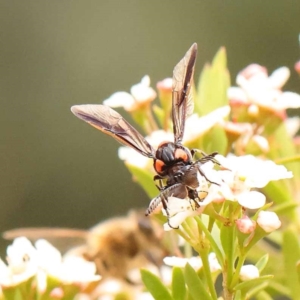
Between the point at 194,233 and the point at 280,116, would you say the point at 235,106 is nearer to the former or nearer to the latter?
the point at 280,116

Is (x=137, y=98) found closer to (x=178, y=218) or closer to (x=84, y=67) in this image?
Result: (x=178, y=218)

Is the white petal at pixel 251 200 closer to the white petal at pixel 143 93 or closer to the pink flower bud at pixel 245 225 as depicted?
the pink flower bud at pixel 245 225

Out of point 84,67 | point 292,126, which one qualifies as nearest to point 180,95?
point 292,126

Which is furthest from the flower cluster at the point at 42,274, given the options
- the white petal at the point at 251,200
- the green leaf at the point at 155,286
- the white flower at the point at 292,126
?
the white flower at the point at 292,126

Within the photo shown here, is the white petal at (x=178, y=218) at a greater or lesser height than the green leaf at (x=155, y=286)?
greater

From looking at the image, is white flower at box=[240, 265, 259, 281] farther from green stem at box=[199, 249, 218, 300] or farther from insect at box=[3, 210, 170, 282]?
insect at box=[3, 210, 170, 282]

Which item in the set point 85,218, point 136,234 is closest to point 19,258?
point 136,234
